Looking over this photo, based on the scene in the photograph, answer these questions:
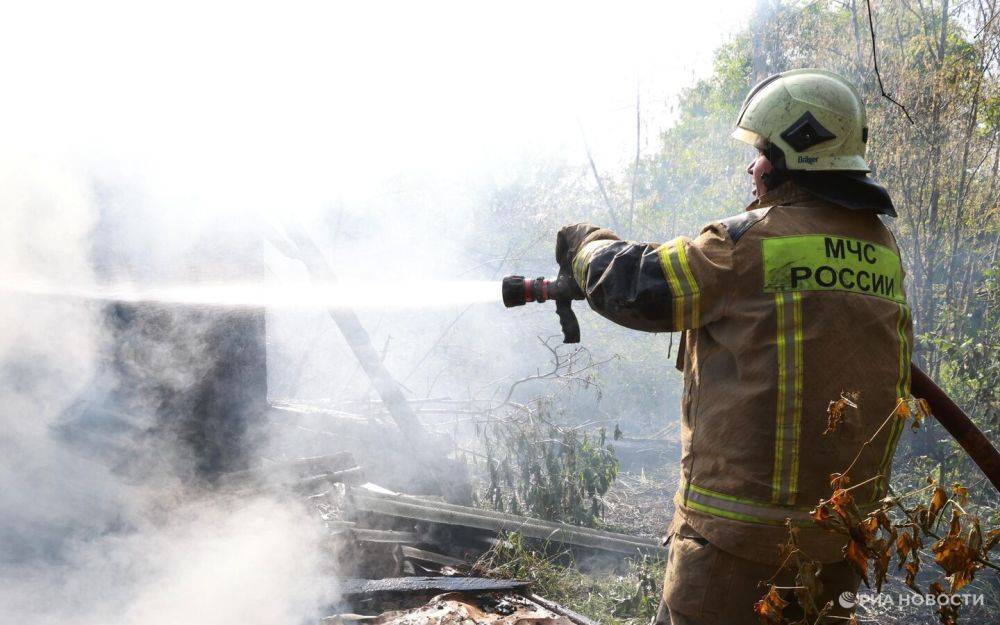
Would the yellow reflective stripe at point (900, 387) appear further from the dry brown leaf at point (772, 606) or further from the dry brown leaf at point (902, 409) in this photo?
the dry brown leaf at point (772, 606)

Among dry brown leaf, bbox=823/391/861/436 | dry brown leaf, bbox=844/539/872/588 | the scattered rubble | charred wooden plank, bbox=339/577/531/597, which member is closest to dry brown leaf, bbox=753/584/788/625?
dry brown leaf, bbox=844/539/872/588

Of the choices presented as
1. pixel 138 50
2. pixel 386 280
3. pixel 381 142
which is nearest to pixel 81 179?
pixel 138 50

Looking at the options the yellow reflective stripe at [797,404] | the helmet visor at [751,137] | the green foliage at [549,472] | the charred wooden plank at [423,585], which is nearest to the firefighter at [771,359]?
the yellow reflective stripe at [797,404]

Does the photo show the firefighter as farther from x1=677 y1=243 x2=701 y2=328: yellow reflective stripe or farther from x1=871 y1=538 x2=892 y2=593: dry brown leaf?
x1=871 y1=538 x2=892 y2=593: dry brown leaf

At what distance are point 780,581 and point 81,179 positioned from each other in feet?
14.1

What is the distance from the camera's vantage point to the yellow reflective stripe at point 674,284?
178 centimetres

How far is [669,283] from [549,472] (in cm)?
455

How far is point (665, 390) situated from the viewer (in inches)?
520

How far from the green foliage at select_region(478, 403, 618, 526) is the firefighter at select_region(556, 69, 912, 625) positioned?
13.4ft

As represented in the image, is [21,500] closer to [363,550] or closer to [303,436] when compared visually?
[363,550]

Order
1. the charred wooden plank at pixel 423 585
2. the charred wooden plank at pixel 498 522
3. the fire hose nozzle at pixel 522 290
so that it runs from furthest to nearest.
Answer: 1. the charred wooden plank at pixel 498 522
2. the charred wooden plank at pixel 423 585
3. the fire hose nozzle at pixel 522 290

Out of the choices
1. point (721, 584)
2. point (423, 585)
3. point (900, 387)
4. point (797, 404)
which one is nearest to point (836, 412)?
point (797, 404)

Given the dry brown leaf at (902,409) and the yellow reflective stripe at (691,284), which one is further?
the yellow reflective stripe at (691,284)

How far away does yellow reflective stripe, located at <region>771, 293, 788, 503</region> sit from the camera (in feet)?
5.81
